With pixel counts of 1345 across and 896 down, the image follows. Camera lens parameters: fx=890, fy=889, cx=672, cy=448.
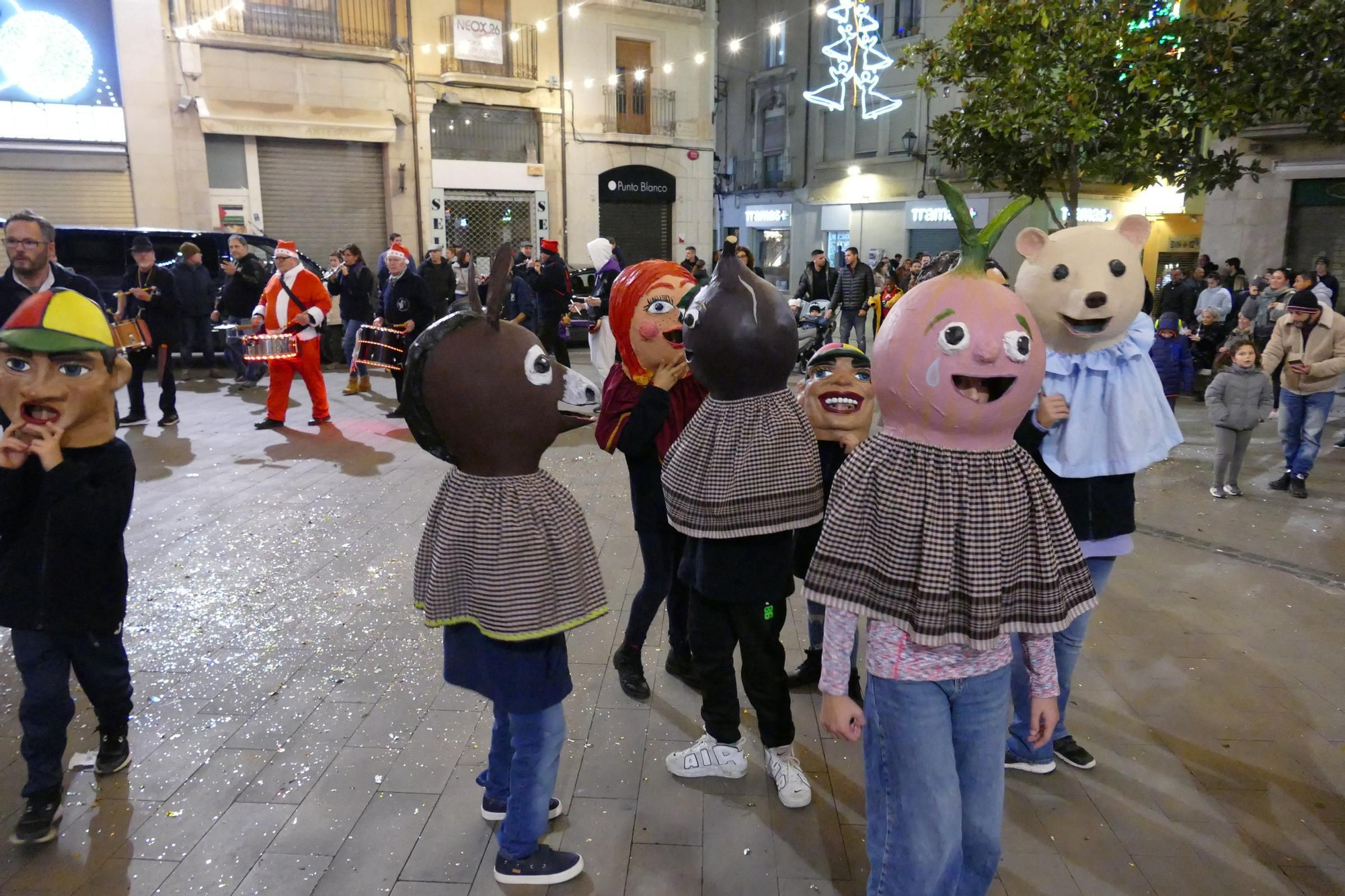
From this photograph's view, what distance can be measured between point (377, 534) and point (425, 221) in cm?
1489

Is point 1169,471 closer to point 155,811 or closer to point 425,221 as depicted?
point 155,811

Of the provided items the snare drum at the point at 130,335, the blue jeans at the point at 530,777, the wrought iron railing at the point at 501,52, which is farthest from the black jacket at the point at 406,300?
the wrought iron railing at the point at 501,52

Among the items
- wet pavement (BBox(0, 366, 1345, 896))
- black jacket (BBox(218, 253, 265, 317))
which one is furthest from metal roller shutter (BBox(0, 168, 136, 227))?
wet pavement (BBox(0, 366, 1345, 896))

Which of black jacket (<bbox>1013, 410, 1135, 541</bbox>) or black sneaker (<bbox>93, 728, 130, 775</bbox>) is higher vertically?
black jacket (<bbox>1013, 410, 1135, 541</bbox>)

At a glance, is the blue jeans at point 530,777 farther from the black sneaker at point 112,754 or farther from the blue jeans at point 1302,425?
the blue jeans at point 1302,425

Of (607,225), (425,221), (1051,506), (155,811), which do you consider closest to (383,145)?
(425,221)

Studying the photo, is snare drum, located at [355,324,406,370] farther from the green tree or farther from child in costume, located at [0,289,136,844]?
child in costume, located at [0,289,136,844]

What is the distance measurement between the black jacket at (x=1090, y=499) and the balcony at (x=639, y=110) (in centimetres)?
1970

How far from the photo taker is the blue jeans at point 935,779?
2.05 m

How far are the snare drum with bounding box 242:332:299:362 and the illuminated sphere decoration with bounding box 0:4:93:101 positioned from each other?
1089 centimetres

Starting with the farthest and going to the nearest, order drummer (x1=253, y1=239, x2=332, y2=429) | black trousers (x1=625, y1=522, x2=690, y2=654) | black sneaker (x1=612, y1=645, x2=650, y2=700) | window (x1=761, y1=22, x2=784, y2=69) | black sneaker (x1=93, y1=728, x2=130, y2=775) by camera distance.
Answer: window (x1=761, y1=22, x2=784, y2=69) < drummer (x1=253, y1=239, x2=332, y2=429) < black sneaker (x1=612, y1=645, x2=650, y2=700) < black trousers (x1=625, y1=522, x2=690, y2=654) < black sneaker (x1=93, y1=728, x2=130, y2=775)

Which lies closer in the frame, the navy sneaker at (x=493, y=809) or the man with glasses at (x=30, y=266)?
the navy sneaker at (x=493, y=809)

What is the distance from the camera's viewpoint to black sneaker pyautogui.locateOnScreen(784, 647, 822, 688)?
383cm

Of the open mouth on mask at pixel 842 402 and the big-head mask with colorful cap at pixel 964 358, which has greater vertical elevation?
the big-head mask with colorful cap at pixel 964 358
